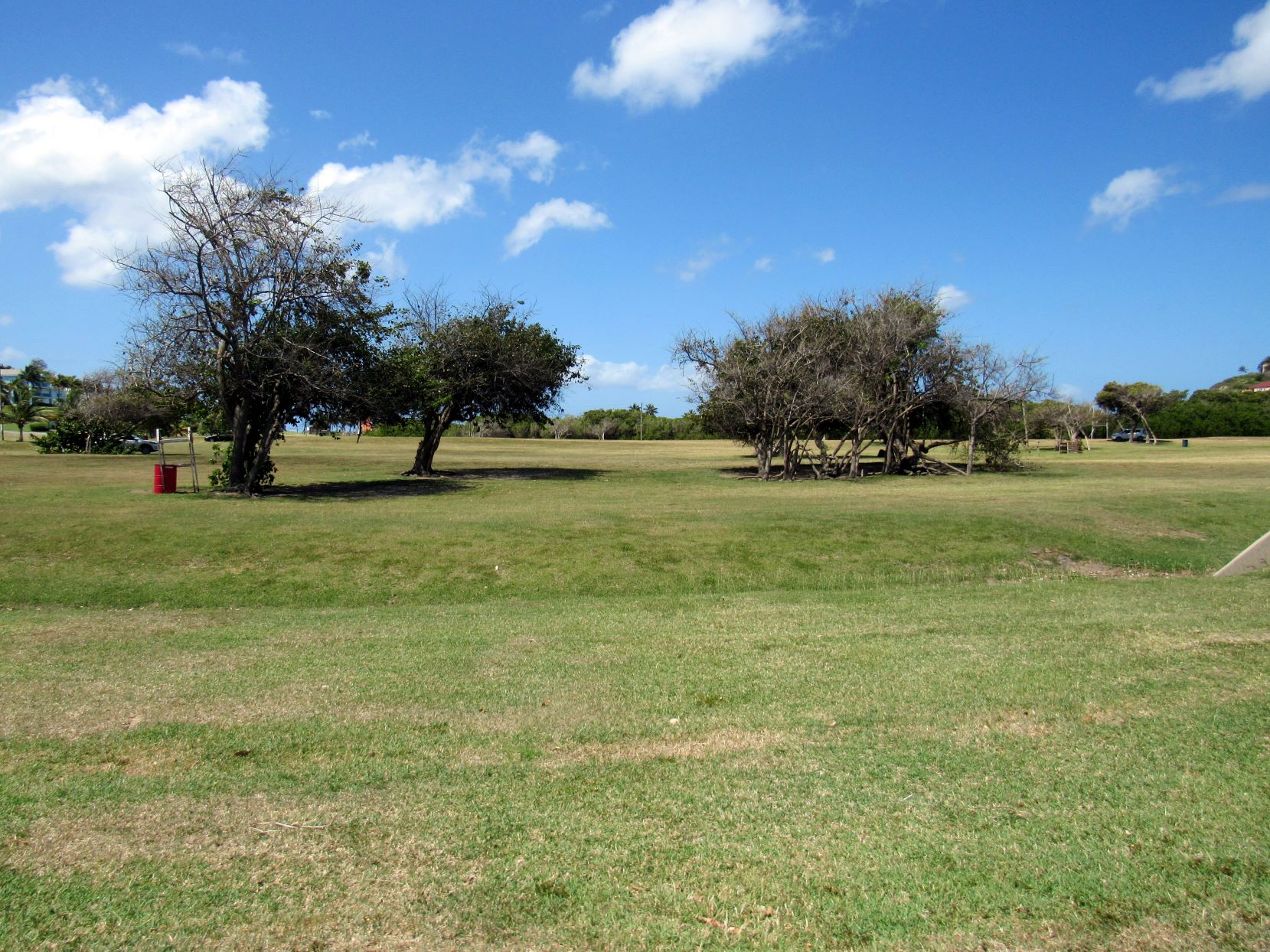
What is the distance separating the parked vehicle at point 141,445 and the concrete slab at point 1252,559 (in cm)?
5543

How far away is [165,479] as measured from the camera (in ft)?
85.4

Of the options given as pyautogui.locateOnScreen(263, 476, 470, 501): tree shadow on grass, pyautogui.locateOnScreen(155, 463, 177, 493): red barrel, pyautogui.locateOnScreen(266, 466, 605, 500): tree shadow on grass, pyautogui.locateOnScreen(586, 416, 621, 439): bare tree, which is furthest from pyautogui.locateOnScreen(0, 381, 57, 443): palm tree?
pyautogui.locateOnScreen(586, 416, 621, 439): bare tree

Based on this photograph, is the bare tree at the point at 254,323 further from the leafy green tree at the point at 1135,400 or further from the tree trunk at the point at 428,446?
the leafy green tree at the point at 1135,400

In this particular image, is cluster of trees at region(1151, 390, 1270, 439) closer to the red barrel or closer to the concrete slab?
the concrete slab

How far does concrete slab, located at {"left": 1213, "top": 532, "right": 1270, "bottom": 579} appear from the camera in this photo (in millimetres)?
15695

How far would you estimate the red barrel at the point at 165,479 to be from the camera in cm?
2584

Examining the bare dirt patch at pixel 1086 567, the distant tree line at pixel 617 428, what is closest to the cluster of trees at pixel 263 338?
the bare dirt patch at pixel 1086 567

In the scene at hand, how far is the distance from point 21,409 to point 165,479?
4946cm

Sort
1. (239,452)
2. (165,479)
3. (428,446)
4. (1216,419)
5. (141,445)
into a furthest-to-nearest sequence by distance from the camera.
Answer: (1216,419) → (141,445) → (428,446) → (239,452) → (165,479)

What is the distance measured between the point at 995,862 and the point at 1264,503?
963 inches

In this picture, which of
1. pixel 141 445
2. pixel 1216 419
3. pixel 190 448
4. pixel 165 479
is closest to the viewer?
pixel 165 479

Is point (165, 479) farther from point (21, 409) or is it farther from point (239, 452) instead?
point (21, 409)

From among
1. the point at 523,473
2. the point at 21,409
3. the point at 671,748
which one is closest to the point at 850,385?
the point at 523,473

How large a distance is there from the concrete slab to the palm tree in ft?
227
